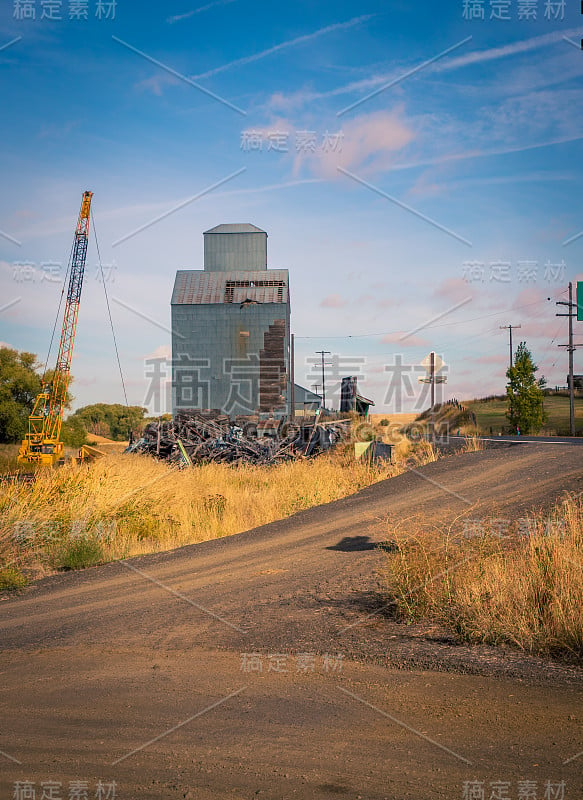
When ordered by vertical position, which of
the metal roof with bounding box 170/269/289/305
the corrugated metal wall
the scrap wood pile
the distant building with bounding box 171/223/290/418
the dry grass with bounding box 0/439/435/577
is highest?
the corrugated metal wall

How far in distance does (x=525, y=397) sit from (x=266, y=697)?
164 ft

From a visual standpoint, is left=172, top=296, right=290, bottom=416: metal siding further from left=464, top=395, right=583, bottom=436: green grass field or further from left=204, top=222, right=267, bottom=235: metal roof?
left=464, top=395, right=583, bottom=436: green grass field

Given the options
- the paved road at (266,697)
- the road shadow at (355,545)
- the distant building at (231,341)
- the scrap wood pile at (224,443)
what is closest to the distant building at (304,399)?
the distant building at (231,341)

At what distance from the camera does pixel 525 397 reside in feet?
172

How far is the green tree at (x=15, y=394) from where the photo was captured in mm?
68812

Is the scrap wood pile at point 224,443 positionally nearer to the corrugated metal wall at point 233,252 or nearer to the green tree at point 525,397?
the corrugated metal wall at point 233,252

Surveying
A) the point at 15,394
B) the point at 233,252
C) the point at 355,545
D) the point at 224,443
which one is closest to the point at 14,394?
the point at 15,394

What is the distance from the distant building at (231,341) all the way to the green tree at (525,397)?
67.3 ft

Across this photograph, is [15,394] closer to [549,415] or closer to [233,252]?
[233,252]

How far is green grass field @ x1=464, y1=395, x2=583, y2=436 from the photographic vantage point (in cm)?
5284

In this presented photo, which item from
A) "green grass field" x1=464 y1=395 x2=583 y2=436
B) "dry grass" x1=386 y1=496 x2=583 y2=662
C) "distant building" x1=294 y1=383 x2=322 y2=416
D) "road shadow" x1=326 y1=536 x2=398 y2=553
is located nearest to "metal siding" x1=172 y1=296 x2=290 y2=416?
"distant building" x1=294 y1=383 x2=322 y2=416

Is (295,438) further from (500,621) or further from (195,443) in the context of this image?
(500,621)

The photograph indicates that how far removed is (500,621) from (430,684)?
4.38 feet

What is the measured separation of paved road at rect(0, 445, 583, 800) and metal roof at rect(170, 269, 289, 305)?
Answer: 31.6 meters
